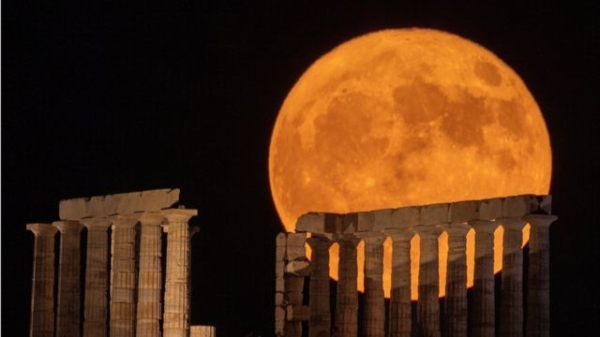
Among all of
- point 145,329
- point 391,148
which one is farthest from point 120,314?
point 391,148

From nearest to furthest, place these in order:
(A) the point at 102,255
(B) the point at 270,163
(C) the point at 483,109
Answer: (A) the point at 102,255 → (C) the point at 483,109 → (B) the point at 270,163

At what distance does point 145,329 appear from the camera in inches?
2030

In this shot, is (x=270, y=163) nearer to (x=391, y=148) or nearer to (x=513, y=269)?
(x=391, y=148)

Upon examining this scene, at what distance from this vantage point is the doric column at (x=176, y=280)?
50.7m

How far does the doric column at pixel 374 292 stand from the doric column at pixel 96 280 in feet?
25.3

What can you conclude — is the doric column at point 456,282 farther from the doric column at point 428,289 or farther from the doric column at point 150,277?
the doric column at point 150,277

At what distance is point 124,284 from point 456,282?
9234mm

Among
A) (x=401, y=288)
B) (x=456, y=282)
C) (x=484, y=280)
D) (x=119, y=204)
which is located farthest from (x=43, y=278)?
(x=484, y=280)

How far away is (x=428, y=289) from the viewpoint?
174 ft

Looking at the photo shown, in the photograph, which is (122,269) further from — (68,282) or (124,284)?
(68,282)

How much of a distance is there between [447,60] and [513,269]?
11.2m

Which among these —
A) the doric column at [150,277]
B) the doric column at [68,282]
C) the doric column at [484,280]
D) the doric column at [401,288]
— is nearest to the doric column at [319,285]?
the doric column at [401,288]

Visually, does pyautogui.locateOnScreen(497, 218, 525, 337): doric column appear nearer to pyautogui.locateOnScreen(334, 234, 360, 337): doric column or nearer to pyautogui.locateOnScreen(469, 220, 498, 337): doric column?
pyautogui.locateOnScreen(469, 220, 498, 337): doric column

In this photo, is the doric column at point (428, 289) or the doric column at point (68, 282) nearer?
the doric column at point (428, 289)
